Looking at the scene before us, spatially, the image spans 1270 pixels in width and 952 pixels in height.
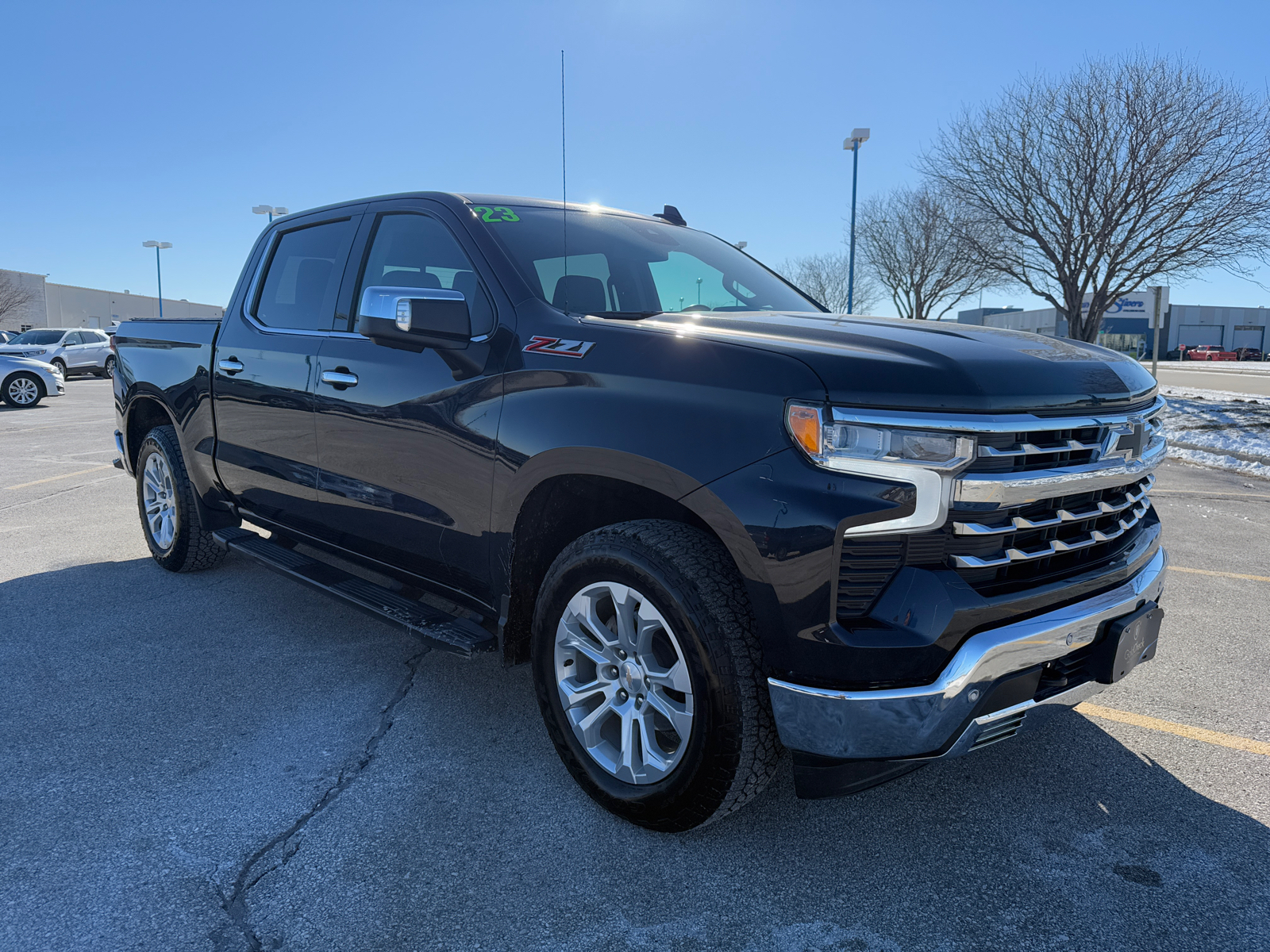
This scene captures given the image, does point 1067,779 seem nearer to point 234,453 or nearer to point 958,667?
point 958,667

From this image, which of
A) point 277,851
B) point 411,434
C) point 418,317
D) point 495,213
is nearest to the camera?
point 277,851

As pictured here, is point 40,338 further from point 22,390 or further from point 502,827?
point 502,827

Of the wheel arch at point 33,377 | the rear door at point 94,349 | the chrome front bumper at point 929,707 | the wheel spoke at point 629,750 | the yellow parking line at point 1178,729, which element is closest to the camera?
the chrome front bumper at point 929,707

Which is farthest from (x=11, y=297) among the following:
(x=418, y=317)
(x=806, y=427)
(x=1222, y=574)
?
(x=806, y=427)

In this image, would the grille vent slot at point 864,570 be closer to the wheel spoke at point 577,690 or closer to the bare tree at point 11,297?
the wheel spoke at point 577,690

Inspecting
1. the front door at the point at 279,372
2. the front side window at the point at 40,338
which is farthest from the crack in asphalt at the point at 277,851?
the front side window at the point at 40,338

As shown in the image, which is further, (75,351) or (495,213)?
(75,351)

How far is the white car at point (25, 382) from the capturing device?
18.1 m

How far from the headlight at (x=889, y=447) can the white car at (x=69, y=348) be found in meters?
29.4

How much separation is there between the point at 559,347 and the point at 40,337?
1236 inches

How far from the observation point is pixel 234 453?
14.7ft

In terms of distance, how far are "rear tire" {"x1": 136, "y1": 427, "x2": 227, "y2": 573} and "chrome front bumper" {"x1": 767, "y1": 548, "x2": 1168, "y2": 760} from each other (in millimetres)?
3963

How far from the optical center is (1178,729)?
128 inches

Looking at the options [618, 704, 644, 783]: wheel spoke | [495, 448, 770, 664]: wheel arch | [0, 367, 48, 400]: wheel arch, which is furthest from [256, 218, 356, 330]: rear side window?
[0, 367, 48, 400]: wheel arch
